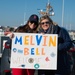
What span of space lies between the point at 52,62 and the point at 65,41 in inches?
19.5

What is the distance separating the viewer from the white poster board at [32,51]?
16.9 ft

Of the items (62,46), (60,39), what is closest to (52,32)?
(60,39)

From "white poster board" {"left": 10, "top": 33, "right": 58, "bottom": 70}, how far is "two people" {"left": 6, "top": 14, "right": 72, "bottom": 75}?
95 millimetres

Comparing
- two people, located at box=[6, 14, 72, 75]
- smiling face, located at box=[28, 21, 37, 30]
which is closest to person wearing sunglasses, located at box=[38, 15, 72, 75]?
two people, located at box=[6, 14, 72, 75]

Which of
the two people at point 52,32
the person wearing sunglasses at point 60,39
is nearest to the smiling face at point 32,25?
the two people at point 52,32

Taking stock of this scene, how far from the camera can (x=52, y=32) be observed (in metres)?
5.00

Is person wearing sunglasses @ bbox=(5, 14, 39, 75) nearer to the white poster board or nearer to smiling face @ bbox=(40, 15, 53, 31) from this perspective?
the white poster board

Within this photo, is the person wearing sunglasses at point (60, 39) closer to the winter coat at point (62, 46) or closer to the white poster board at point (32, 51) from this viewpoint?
the winter coat at point (62, 46)

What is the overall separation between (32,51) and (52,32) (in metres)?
0.53

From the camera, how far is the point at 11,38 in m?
5.11

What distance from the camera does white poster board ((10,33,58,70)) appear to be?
5160 millimetres

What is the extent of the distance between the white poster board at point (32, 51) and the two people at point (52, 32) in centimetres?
9

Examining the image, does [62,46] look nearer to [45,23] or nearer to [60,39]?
[60,39]

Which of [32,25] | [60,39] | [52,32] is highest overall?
[32,25]
